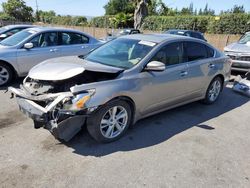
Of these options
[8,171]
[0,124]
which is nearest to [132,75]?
[8,171]

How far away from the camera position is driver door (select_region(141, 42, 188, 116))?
13.9ft

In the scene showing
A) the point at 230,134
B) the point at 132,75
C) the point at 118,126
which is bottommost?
the point at 230,134

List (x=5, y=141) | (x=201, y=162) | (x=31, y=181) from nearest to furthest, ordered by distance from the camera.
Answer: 1. (x=31, y=181)
2. (x=201, y=162)
3. (x=5, y=141)

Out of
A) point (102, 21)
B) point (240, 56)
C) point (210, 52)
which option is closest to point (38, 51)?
point (210, 52)

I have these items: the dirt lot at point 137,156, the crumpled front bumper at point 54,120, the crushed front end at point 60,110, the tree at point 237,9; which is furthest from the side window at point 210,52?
the tree at point 237,9

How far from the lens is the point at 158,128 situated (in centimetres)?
458

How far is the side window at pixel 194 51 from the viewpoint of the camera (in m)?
5.05

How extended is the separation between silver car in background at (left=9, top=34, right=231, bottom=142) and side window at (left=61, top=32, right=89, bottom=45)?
297 centimetres

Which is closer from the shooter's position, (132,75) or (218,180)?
(218,180)

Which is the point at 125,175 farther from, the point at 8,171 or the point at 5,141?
the point at 5,141

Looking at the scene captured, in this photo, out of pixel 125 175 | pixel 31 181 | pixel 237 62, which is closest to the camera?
pixel 31 181

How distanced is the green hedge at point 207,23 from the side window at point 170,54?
18.1m

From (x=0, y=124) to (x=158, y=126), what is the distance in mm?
2732

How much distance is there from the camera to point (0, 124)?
175 inches
